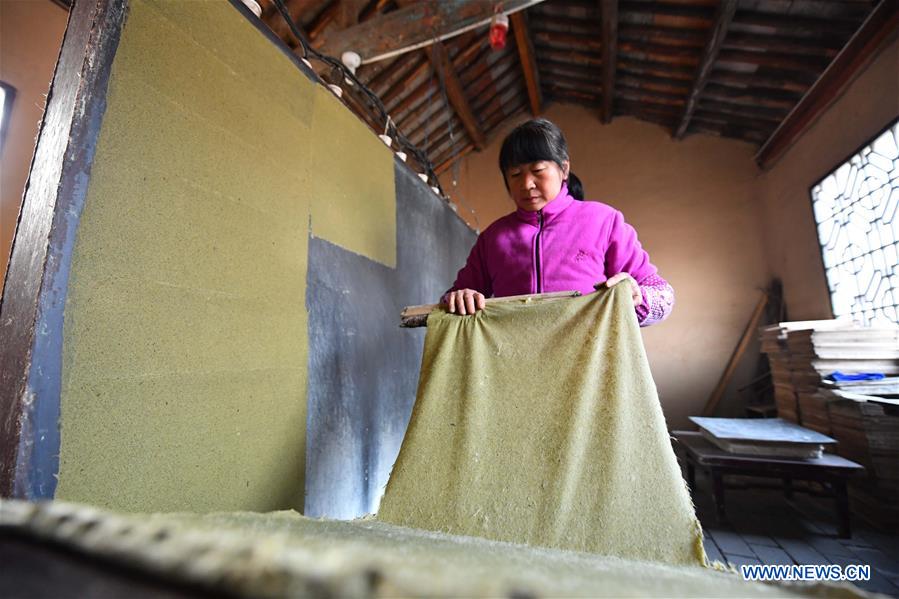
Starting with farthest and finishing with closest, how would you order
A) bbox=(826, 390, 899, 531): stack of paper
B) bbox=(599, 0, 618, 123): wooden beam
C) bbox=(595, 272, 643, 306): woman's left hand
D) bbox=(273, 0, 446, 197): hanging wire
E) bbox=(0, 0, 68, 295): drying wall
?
bbox=(599, 0, 618, 123): wooden beam < bbox=(0, 0, 68, 295): drying wall < bbox=(826, 390, 899, 531): stack of paper < bbox=(273, 0, 446, 197): hanging wire < bbox=(595, 272, 643, 306): woman's left hand

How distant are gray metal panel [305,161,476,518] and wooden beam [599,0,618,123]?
9.81ft

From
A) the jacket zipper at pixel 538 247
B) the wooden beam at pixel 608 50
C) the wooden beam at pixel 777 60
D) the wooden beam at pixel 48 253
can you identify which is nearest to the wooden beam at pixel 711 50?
the wooden beam at pixel 777 60

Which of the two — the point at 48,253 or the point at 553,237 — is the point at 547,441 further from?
the point at 48,253

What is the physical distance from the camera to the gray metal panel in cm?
132

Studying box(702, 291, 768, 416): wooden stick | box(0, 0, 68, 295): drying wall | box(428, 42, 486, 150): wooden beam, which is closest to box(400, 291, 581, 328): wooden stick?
box(0, 0, 68, 295): drying wall

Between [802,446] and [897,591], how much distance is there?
2.02ft

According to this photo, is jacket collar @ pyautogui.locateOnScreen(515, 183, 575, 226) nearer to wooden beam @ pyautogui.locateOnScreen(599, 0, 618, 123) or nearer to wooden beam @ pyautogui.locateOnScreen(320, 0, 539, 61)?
wooden beam @ pyautogui.locateOnScreen(320, 0, 539, 61)

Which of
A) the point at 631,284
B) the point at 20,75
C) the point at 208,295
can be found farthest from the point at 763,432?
the point at 20,75

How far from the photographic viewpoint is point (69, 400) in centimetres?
66

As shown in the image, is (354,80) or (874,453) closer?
(354,80)

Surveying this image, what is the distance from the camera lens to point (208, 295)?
932mm

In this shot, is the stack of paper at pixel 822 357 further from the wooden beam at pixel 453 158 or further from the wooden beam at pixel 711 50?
the wooden beam at pixel 453 158

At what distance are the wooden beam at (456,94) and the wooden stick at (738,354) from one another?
4.35 m

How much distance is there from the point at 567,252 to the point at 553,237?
71 millimetres
